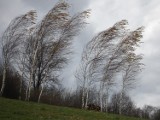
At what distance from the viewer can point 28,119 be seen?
18578mm

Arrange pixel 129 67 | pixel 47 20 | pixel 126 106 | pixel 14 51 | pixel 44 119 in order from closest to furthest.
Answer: pixel 44 119 → pixel 47 20 → pixel 14 51 → pixel 129 67 → pixel 126 106

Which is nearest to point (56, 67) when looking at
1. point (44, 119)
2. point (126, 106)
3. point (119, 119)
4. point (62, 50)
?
point (62, 50)

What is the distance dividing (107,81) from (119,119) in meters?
19.7

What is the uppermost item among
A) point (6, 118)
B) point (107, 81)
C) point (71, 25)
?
point (71, 25)

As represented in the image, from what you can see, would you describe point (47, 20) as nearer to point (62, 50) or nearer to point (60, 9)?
point (60, 9)

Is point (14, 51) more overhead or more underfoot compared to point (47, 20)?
more underfoot

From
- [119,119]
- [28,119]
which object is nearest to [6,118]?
[28,119]

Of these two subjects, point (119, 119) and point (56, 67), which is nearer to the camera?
point (119, 119)

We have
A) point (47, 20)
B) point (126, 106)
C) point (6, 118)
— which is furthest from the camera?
point (126, 106)

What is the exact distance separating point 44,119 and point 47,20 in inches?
960

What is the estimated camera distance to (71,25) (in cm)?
4325

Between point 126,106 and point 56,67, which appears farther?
point 126,106

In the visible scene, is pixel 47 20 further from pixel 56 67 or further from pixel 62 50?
pixel 56 67

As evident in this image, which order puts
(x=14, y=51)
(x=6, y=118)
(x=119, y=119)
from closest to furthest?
(x=6, y=118), (x=119, y=119), (x=14, y=51)
